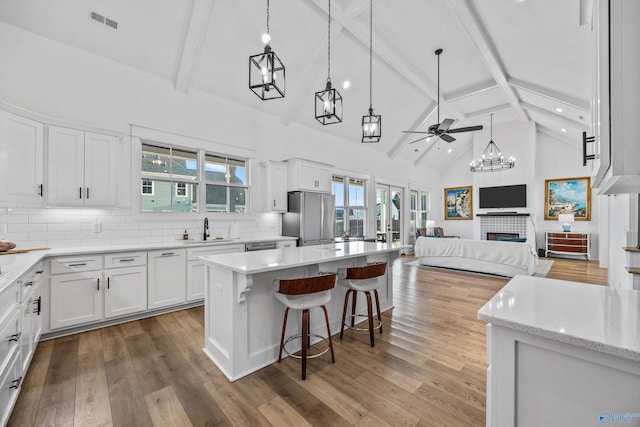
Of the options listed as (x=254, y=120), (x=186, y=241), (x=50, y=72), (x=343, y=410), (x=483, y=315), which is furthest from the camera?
(x=254, y=120)

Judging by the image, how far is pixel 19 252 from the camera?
279cm

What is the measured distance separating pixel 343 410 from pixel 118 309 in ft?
9.52

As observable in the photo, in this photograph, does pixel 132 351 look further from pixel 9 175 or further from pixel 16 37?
pixel 16 37

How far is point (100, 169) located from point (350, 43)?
4.28 meters

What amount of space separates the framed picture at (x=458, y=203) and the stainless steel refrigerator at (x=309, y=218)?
276 inches

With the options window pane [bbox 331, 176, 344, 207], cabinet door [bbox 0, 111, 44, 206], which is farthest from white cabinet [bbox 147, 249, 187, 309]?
window pane [bbox 331, 176, 344, 207]

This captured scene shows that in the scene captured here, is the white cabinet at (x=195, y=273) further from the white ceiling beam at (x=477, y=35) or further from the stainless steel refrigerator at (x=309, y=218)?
the white ceiling beam at (x=477, y=35)

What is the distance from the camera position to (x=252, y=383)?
212 centimetres

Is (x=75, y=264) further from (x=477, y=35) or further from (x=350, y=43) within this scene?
(x=477, y=35)

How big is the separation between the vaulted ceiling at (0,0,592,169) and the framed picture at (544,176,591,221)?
240cm

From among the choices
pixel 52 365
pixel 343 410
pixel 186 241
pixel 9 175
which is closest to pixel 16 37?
pixel 9 175

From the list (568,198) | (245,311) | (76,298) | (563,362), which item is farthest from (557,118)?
(76,298)

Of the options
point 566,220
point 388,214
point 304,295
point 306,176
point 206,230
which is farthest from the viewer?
point 388,214

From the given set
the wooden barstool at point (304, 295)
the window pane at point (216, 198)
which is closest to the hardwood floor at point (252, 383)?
the wooden barstool at point (304, 295)
